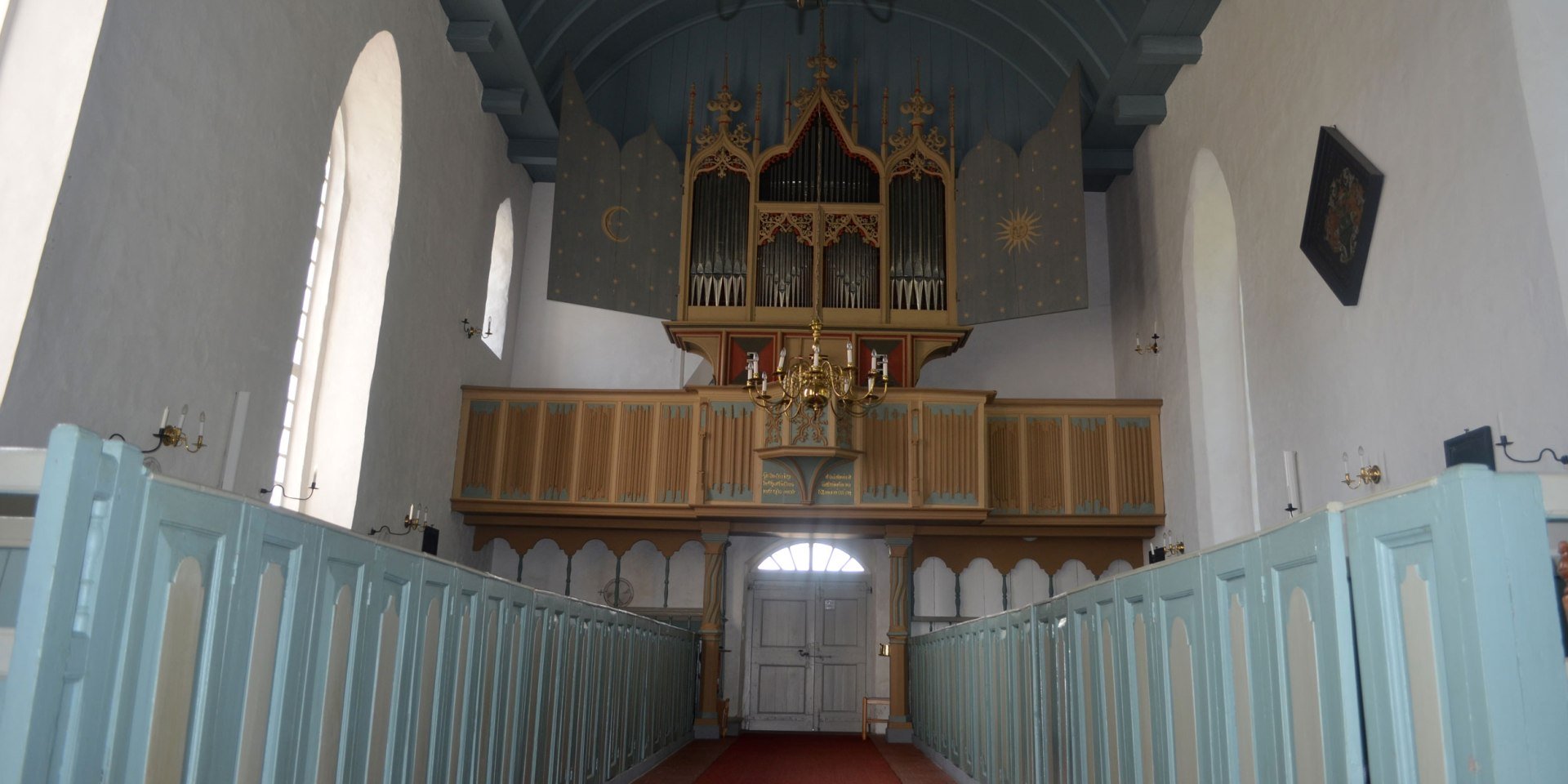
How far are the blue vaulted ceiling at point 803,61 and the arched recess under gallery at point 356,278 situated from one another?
313cm

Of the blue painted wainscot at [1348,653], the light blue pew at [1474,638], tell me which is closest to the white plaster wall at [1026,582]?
the blue painted wainscot at [1348,653]

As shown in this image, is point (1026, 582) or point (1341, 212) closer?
point (1341, 212)

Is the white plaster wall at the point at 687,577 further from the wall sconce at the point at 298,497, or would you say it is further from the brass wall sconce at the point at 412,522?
the wall sconce at the point at 298,497

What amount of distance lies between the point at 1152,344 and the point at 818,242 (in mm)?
3959

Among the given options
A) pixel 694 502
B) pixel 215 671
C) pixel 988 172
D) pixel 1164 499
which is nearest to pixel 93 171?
pixel 215 671

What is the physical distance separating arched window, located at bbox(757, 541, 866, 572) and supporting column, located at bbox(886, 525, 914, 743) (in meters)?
1.53

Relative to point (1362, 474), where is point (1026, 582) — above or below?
below

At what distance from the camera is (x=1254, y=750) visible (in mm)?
3049

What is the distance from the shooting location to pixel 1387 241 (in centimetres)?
736

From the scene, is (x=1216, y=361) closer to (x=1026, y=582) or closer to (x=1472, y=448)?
(x=1026, y=582)

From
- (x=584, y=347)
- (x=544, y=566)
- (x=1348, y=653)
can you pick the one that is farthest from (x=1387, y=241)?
(x=544, y=566)

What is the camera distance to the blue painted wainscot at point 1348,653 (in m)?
2.08

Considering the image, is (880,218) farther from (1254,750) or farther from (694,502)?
(1254,750)

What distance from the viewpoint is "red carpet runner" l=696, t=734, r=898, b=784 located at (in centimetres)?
820
